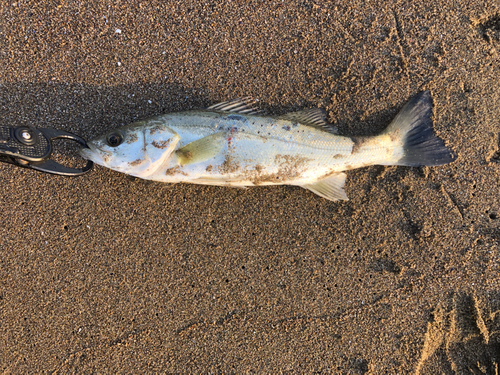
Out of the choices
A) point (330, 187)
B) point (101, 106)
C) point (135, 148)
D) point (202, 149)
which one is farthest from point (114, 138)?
point (330, 187)

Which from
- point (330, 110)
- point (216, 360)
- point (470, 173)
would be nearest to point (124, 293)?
point (216, 360)

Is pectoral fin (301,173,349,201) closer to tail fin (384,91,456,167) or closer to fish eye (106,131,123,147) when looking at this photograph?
tail fin (384,91,456,167)

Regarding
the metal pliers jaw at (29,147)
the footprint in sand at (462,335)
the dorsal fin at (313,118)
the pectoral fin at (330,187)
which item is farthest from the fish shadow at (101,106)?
the footprint in sand at (462,335)

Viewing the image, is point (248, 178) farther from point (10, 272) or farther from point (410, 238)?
point (10, 272)

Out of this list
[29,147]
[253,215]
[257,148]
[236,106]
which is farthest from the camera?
[253,215]

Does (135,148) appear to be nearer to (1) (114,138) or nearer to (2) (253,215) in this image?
(1) (114,138)

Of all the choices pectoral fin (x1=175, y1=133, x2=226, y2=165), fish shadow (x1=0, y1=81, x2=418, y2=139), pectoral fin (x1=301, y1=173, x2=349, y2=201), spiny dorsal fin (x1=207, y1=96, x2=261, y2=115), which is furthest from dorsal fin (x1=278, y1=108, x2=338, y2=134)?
pectoral fin (x1=175, y1=133, x2=226, y2=165)

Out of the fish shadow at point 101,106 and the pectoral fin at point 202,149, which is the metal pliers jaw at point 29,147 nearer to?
the fish shadow at point 101,106
